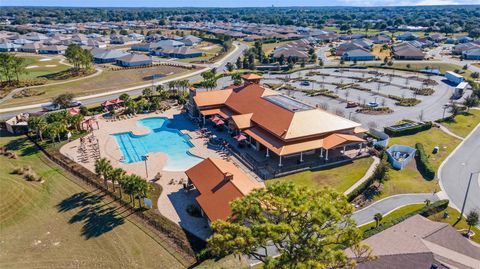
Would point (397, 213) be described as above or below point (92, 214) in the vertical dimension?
below

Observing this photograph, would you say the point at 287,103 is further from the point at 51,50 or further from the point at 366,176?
the point at 51,50

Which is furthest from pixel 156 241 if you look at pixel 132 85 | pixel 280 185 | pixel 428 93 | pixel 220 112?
pixel 428 93

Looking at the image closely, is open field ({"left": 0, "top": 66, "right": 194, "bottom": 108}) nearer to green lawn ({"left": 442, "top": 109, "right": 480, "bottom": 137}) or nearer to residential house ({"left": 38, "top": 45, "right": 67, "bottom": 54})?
residential house ({"left": 38, "top": 45, "right": 67, "bottom": 54})

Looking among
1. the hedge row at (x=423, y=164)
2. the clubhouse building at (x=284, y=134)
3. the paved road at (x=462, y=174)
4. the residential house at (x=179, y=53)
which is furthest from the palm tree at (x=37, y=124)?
the residential house at (x=179, y=53)

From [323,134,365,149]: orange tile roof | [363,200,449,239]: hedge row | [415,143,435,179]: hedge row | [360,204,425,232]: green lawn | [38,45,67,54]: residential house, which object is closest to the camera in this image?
[363,200,449,239]: hedge row

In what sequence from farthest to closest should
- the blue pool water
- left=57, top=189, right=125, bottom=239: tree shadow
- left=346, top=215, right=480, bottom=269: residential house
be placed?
the blue pool water < left=57, top=189, right=125, bottom=239: tree shadow < left=346, top=215, right=480, bottom=269: residential house

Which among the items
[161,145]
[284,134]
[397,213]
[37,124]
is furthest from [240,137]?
[37,124]

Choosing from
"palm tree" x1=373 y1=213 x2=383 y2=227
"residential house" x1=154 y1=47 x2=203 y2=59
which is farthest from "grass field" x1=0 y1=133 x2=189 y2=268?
"residential house" x1=154 y1=47 x2=203 y2=59
